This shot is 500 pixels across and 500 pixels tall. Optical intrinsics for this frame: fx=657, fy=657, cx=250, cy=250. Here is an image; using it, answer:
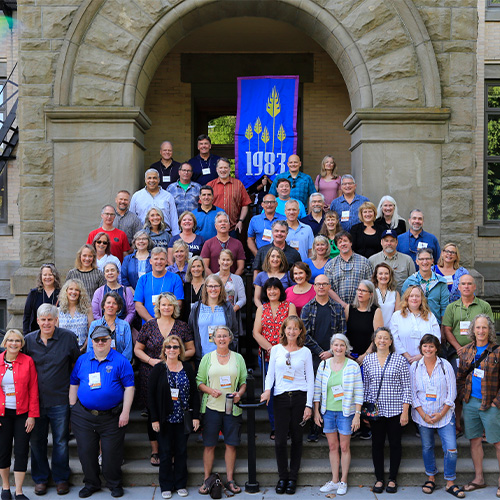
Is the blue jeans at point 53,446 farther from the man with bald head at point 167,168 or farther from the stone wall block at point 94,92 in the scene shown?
the stone wall block at point 94,92

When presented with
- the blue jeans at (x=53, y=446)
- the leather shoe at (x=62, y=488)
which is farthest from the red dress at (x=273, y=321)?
the leather shoe at (x=62, y=488)

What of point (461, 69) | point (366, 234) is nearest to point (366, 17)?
point (461, 69)

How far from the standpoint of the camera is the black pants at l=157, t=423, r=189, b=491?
6.70 m

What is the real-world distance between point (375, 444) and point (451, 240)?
13.0 feet

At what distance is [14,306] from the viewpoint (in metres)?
9.30

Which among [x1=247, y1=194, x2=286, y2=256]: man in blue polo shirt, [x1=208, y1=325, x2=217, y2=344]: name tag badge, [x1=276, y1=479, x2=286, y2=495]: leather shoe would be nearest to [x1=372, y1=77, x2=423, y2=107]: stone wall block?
[x1=247, y1=194, x2=286, y2=256]: man in blue polo shirt

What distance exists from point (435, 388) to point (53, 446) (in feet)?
13.3

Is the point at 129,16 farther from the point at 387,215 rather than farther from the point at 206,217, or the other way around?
the point at 387,215

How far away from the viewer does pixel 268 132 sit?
1200cm

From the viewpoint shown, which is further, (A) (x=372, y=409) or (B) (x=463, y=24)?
(B) (x=463, y=24)

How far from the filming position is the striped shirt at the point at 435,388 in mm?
6887

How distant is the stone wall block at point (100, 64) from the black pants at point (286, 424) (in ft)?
18.0

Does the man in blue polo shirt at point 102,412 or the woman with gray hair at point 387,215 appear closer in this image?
the man in blue polo shirt at point 102,412

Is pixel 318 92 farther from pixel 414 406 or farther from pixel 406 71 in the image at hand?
pixel 414 406
